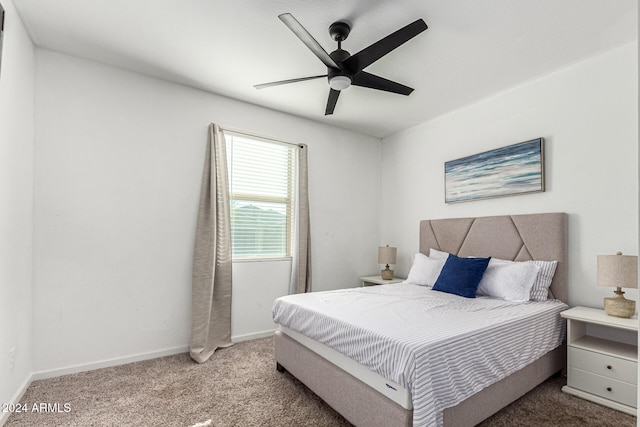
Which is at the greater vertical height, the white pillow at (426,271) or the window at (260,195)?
the window at (260,195)

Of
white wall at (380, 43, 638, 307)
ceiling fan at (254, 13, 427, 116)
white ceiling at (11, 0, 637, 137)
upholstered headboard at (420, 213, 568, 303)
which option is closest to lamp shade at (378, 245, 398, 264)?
upholstered headboard at (420, 213, 568, 303)

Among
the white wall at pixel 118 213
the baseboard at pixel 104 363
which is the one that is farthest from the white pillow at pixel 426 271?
the baseboard at pixel 104 363

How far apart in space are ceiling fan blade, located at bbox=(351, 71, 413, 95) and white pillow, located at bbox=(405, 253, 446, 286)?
1825 millimetres

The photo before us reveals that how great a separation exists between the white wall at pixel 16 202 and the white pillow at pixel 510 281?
3654mm

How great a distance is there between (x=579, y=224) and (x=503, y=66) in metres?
1.54

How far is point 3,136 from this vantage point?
2.00m

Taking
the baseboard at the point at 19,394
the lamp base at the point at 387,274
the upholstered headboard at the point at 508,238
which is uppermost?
the upholstered headboard at the point at 508,238

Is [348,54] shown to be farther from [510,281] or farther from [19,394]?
[19,394]

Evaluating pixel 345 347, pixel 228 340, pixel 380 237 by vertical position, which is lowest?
pixel 228 340

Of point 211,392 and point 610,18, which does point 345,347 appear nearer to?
point 211,392

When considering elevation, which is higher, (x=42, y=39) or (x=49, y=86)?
(x=42, y=39)

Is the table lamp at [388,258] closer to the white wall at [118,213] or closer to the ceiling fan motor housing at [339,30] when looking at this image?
the white wall at [118,213]

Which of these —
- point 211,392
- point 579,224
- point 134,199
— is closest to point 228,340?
point 211,392

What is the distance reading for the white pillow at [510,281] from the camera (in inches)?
109
